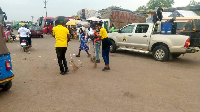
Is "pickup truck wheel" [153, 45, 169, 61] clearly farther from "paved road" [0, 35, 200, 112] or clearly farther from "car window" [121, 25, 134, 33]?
"car window" [121, 25, 134, 33]

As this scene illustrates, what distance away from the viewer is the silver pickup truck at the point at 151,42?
24.2 feet

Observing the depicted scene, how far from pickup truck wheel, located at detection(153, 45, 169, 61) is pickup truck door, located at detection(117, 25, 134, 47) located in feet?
5.37

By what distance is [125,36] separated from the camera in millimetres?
9414

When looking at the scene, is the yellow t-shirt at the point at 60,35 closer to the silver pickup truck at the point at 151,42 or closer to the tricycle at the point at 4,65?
the tricycle at the point at 4,65

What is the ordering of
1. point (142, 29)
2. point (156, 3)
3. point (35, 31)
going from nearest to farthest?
point (142, 29)
point (35, 31)
point (156, 3)

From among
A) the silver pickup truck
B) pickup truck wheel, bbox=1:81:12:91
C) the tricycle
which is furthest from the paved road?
the silver pickup truck

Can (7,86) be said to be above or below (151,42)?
below

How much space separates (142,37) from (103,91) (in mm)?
5138

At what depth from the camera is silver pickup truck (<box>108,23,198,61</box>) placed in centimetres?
737

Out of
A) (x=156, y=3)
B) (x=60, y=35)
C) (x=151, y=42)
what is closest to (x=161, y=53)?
(x=151, y=42)

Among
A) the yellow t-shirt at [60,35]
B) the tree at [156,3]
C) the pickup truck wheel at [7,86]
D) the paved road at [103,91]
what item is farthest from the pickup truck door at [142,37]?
the tree at [156,3]

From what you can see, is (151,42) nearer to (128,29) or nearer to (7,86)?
(128,29)

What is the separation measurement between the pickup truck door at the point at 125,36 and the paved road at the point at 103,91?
3.09m

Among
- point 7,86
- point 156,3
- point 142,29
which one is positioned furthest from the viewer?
point 156,3
